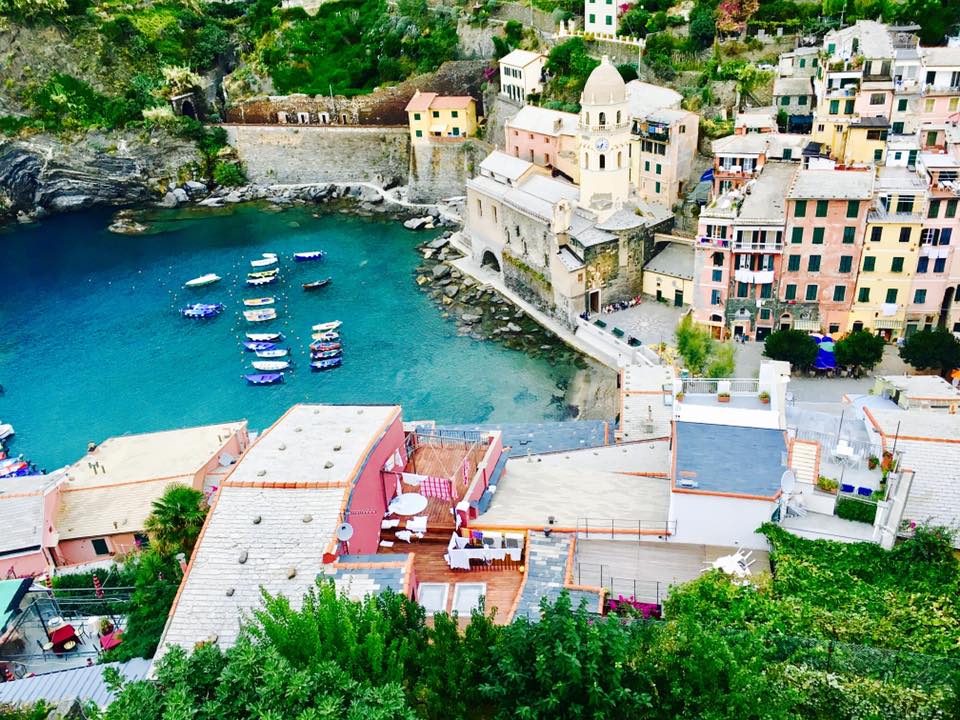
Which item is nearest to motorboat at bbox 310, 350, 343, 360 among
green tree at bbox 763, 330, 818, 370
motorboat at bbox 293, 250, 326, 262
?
motorboat at bbox 293, 250, 326, 262

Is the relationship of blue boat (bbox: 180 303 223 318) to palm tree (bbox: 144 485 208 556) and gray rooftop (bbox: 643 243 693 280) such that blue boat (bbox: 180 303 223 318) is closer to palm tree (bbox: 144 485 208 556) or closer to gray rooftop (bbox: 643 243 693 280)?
gray rooftop (bbox: 643 243 693 280)

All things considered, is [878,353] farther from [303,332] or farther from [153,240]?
[153,240]

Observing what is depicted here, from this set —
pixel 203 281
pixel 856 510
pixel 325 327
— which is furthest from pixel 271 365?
pixel 856 510

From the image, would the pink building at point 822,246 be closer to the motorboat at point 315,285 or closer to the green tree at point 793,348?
the green tree at point 793,348

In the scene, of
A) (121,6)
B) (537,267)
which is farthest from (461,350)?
(121,6)

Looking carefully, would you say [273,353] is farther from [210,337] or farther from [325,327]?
[210,337]

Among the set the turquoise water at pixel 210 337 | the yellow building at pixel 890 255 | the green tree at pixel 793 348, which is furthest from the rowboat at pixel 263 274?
the yellow building at pixel 890 255
